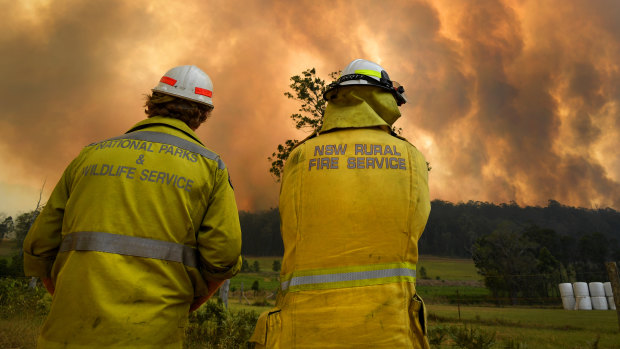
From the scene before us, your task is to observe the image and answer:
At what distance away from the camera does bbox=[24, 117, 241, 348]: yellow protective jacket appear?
2139 mm

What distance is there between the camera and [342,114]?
9.51 ft

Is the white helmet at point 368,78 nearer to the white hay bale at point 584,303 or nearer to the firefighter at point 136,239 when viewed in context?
the firefighter at point 136,239

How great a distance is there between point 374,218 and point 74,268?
5.94 ft

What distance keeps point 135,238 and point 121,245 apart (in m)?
0.08

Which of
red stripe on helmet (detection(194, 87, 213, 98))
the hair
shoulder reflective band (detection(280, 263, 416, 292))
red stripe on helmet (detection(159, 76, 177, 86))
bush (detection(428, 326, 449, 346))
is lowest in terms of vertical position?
bush (detection(428, 326, 449, 346))

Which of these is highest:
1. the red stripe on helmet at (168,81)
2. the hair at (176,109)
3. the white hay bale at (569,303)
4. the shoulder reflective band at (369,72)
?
the shoulder reflective band at (369,72)

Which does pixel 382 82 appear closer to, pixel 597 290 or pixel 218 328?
pixel 218 328

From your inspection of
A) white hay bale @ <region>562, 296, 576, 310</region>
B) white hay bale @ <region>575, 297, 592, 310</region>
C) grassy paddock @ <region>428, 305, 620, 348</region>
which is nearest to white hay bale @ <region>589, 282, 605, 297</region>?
white hay bale @ <region>575, 297, 592, 310</region>

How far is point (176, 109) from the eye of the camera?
306cm

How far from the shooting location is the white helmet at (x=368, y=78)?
3045mm

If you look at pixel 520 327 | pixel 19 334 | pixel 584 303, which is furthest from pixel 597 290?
pixel 19 334

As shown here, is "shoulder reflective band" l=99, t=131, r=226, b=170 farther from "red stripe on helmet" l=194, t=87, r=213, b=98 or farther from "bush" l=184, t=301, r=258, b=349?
"bush" l=184, t=301, r=258, b=349

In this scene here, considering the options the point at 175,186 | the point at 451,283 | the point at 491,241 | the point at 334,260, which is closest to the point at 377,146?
the point at 334,260

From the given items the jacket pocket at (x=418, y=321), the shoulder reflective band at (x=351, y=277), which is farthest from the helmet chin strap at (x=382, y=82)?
the jacket pocket at (x=418, y=321)
